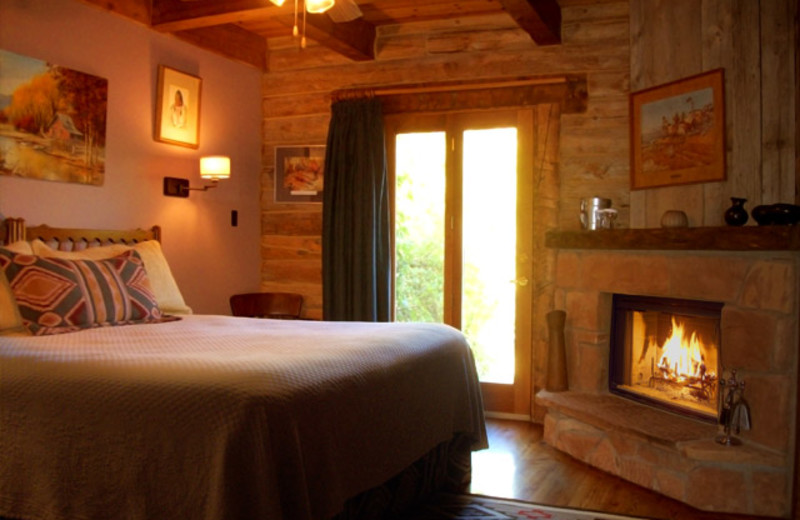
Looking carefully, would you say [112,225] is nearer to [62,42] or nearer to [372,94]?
[62,42]

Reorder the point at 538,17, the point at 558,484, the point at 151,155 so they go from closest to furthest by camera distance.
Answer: the point at 558,484 < the point at 538,17 < the point at 151,155

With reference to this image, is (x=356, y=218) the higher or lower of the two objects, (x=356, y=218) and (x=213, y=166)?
the lower

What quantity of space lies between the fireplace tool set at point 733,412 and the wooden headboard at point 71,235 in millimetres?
3177

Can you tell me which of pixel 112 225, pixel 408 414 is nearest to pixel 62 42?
pixel 112 225

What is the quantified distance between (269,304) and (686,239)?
293 cm

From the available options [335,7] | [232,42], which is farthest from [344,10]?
[232,42]

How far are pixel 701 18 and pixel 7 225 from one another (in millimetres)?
3581

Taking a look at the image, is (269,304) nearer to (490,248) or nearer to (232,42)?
(490,248)

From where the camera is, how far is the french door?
14.9 ft

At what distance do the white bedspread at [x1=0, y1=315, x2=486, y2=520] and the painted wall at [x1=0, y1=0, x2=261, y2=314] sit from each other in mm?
1449

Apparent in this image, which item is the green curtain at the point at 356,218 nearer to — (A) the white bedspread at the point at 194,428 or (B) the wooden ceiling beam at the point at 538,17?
(B) the wooden ceiling beam at the point at 538,17

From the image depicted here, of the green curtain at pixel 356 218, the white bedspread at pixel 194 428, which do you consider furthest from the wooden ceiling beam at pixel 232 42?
the white bedspread at pixel 194 428

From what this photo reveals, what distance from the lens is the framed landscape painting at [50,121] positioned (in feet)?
11.1

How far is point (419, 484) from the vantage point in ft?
9.47
